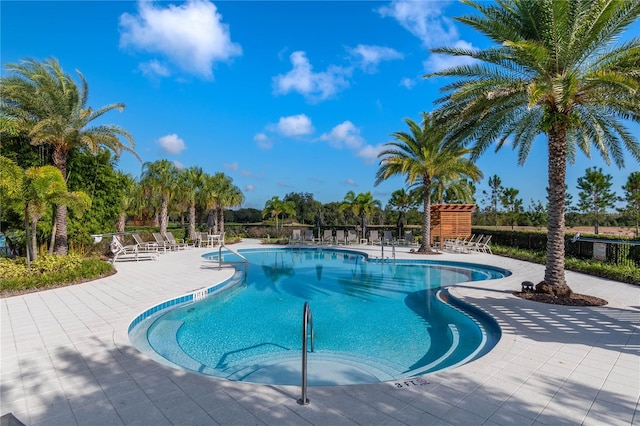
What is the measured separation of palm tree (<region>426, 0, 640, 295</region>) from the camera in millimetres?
6711

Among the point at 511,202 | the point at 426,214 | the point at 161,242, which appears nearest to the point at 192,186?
the point at 161,242

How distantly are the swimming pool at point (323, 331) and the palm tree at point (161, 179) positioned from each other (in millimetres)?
12613

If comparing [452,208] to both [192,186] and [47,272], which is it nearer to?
[192,186]

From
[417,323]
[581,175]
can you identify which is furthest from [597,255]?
[581,175]

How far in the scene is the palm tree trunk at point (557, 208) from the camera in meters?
7.78

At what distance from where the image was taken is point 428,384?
3676 mm

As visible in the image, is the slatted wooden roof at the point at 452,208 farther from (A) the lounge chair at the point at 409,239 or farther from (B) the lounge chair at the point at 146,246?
(B) the lounge chair at the point at 146,246

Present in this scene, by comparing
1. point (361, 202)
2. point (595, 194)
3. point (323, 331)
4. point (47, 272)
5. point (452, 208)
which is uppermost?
point (595, 194)

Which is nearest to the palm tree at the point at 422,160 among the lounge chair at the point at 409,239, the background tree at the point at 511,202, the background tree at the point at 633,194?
the lounge chair at the point at 409,239

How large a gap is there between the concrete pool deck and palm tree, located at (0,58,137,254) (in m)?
7.53

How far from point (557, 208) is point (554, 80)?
2.83m

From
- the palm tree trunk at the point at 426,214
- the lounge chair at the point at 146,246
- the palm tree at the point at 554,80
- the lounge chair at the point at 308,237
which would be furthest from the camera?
the lounge chair at the point at 308,237

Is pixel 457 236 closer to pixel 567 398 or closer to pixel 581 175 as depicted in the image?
pixel 567 398

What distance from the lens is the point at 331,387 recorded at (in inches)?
143
